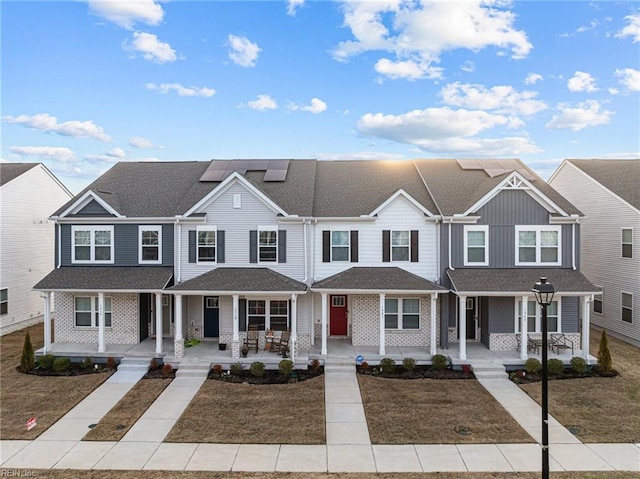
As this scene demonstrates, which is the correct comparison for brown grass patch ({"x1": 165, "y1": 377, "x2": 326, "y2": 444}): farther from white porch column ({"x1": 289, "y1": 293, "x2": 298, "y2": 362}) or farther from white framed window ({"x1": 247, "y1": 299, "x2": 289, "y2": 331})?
white framed window ({"x1": 247, "y1": 299, "x2": 289, "y2": 331})

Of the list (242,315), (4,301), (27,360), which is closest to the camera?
(27,360)

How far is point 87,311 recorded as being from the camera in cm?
1855

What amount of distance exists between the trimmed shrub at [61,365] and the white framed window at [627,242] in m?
25.4

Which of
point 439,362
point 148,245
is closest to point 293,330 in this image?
point 439,362

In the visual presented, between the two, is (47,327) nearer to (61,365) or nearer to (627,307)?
(61,365)

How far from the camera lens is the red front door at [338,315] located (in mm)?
19266

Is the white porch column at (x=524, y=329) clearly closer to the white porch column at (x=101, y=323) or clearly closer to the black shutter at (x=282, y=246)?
the black shutter at (x=282, y=246)

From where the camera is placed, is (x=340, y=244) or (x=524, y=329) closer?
(x=524, y=329)

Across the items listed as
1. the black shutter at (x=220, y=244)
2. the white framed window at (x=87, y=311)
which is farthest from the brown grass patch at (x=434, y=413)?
the white framed window at (x=87, y=311)

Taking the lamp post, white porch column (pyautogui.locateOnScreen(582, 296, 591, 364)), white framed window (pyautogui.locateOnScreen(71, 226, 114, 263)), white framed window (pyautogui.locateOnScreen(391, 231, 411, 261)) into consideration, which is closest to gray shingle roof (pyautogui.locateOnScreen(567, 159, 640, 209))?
white porch column (pyautogui.locateOnScreen(582, 296, 591, 364))

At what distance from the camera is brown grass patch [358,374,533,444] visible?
11.0 m

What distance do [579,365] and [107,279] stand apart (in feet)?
63.6

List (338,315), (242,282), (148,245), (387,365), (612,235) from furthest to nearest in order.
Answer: (612,235) → (338,315) → (148,245) → (242,282) → (387,365)

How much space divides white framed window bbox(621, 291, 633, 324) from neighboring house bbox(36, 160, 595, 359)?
14.9ft
